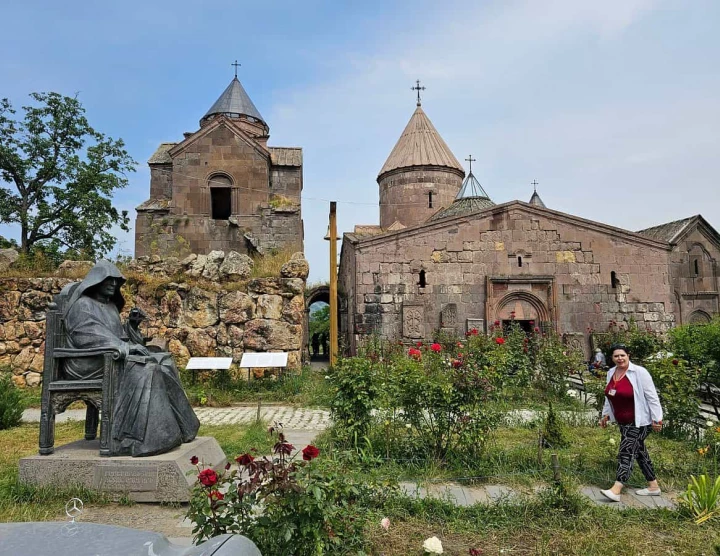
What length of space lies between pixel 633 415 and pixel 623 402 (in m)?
0.12

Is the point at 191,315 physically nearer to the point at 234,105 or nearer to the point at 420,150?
the point at 234,105

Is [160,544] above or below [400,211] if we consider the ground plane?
below

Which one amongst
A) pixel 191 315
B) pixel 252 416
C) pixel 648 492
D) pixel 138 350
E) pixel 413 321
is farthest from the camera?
pixel 413 321

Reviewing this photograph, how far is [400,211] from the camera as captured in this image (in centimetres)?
2075

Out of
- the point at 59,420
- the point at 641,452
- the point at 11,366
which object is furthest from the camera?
the point at 11,366

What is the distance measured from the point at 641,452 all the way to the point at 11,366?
10980 millimetres

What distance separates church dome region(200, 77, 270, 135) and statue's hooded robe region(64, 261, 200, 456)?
15291 mm

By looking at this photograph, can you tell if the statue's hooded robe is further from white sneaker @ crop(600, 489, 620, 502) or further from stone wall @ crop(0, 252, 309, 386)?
stone wall @ crop(0, 252, 309, 386)

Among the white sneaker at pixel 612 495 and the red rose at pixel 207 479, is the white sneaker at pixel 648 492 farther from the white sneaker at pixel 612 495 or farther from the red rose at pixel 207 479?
the red rose at pixel 207 479

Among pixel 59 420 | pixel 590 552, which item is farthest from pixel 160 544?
pixel 59 420

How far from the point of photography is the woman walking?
13.7 ft

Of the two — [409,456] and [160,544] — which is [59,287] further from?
A: [160,544]

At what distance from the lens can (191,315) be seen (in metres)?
10.8

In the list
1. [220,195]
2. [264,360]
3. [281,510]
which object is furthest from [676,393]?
[220,195]
